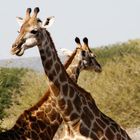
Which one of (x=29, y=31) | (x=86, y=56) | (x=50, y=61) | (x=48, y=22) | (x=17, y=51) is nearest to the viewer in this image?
(x=17, y=51)

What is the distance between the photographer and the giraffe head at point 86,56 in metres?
15.7

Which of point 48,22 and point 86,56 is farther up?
point 48,22

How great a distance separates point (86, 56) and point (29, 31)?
6.04 metres

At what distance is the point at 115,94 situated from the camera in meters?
22.9

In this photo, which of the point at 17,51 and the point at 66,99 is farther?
the point at 66,99

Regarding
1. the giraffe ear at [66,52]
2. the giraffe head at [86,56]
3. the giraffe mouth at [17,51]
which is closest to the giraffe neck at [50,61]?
the giraffe mouth at [17,51]

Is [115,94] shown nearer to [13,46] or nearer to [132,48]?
[13,46]

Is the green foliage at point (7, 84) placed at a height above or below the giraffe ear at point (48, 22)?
below

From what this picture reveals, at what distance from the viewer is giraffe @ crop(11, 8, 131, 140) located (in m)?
10.2

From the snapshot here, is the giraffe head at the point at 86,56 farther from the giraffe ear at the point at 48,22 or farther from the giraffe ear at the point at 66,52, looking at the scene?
the giraffe ear at the point at 48,22

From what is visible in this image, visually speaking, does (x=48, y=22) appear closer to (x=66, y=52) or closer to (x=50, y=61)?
(x=50, y=61)

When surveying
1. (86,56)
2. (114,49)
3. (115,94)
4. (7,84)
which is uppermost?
(86,56)

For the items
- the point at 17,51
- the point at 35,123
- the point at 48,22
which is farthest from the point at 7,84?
the point at 17,51

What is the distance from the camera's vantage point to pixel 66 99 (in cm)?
1035
